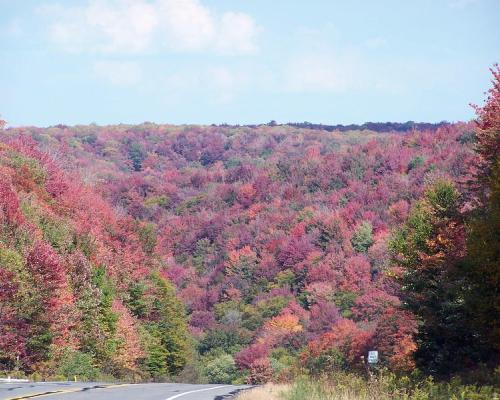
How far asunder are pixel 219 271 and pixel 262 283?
1266cm

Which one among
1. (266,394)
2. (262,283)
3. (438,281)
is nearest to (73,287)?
(438,281)

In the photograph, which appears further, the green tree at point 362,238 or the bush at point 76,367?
the green tree at point 362,238

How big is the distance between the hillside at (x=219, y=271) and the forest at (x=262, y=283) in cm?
21

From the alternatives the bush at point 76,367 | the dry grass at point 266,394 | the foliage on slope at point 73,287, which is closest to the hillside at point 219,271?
the foliage on slope at point 73,287

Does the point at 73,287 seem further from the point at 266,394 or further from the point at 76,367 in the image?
the point at 266,394

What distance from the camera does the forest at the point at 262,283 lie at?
38125 mm

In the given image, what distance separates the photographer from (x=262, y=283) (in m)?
149

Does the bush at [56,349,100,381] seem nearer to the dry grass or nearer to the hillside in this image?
the hillside

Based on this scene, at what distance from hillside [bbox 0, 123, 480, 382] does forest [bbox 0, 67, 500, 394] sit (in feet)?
0.69

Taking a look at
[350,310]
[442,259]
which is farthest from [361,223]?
[442,259]

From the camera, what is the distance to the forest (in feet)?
125

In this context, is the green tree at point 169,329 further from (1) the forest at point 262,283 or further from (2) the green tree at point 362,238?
(2) the green tree at point 362,238

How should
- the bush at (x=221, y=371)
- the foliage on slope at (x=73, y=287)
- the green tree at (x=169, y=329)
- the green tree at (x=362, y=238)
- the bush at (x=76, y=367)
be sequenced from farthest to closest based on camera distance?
the green tree at (x=362, y=238) < the bush at (x=221, y=371) < the green tree at (x=169, y=329) < the bush at (x=76, y=367) < the foliage on slope at (x=73, y=287)

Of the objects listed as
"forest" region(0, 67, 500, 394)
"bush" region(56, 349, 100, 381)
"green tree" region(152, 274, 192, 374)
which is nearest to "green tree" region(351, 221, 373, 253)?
"forest" region(0, 67, 500, 394)
